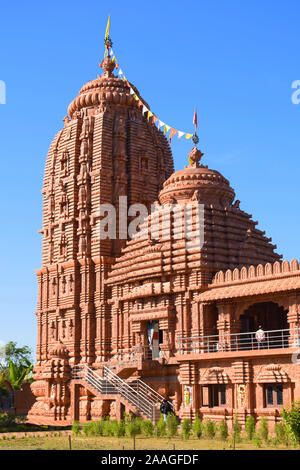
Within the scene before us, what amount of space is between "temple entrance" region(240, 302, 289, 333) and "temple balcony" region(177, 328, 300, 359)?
35.3 inches

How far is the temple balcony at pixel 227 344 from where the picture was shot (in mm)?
30969

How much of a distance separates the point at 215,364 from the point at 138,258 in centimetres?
986

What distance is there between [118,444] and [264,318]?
1529 cm

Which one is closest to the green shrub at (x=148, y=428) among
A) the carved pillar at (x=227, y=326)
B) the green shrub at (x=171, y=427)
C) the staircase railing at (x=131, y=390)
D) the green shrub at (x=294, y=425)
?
the green shrub at (x=171, y=427)

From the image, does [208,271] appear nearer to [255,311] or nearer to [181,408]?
[255,311]

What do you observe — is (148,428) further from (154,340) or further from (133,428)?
(154,340)

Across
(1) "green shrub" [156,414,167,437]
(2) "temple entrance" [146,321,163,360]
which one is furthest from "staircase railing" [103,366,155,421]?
(1) "green shrub" [156,414,167,437]

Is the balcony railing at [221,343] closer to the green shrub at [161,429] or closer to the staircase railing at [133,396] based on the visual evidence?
the staircase railing at [133,396]

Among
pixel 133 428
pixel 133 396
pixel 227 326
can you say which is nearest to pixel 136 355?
pixel 133 396

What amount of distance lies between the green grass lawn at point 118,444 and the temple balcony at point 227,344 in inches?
236

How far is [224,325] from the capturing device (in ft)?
112

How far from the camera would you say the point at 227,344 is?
108 feet

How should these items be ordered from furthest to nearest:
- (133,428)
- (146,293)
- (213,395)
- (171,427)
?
(146,293) < (213,395) < (133,428) < (171,427)

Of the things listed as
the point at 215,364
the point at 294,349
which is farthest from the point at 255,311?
the point at 294,349
